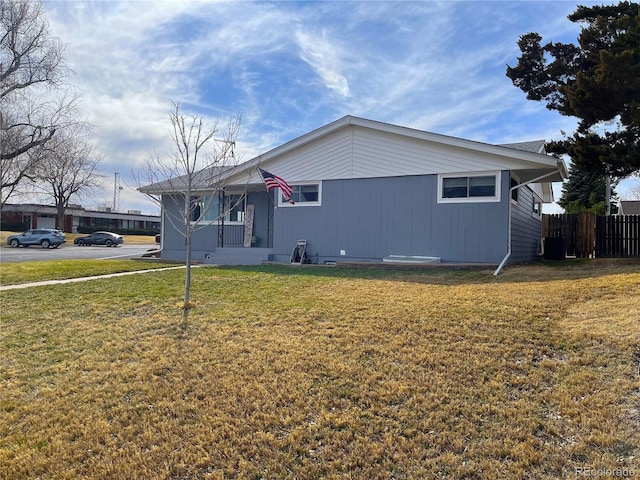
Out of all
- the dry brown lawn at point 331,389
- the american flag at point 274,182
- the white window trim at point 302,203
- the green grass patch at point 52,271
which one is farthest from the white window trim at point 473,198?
the green grass patch at point 52,271

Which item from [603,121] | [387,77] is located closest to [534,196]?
[603,121]

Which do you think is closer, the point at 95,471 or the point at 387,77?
the point at 95,471

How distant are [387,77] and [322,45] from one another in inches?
83.3

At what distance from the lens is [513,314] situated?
17.5ft

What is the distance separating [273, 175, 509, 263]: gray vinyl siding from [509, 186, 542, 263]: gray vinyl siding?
0.97 m

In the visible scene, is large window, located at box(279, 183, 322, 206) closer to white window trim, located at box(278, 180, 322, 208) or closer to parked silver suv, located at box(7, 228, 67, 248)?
white window trim, located at box(278, 180, 322, 208)

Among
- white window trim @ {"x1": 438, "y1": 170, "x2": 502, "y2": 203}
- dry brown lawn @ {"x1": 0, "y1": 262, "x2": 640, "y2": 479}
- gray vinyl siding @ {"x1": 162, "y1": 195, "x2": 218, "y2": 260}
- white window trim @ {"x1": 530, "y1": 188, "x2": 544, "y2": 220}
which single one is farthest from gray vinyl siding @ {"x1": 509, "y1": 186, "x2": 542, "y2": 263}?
gray vinyl siding @ {"x1": 162, "y1": 195, "x2": 218, "y2": 260}

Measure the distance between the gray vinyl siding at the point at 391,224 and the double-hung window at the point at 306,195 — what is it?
17cm

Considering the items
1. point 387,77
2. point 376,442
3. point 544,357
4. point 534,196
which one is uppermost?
point 387,77

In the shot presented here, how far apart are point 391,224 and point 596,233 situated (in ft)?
28.3

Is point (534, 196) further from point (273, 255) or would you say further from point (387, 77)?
point (273, 255)

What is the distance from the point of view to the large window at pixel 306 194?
13.6 meters

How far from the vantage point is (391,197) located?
40.8 feet

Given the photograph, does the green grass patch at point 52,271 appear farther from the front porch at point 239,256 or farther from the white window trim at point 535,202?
the white window trim at point 535,202
